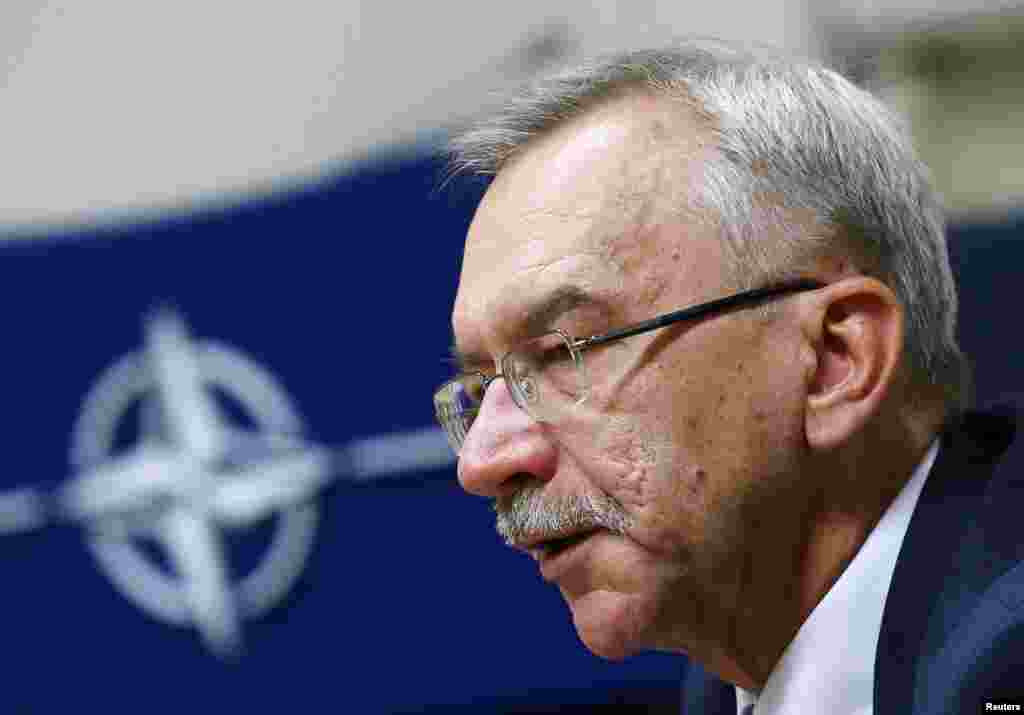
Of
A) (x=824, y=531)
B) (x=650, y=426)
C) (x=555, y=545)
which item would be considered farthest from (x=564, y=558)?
(x=824, y=531)

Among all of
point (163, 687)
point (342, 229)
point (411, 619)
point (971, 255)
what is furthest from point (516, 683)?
point (971, 255)

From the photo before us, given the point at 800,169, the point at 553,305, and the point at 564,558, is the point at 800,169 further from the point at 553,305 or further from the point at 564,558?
the point at 564,558

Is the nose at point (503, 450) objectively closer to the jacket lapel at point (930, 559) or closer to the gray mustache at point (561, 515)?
the gray mustache at point (561, 515)

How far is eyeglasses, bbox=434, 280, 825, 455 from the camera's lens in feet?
3.56

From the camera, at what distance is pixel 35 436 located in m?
2.62

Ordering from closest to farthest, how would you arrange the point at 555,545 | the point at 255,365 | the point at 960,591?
the point at 960,591 < the point at 555,545 < the point at 255,365

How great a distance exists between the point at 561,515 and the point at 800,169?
0.40 m

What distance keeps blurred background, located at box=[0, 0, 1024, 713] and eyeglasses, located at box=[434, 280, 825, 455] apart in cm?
121

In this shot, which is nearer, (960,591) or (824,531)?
(960,591)

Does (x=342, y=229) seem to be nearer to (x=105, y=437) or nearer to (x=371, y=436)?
(x=371, y=436)

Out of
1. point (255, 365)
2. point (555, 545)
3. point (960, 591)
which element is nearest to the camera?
point (960, 591)

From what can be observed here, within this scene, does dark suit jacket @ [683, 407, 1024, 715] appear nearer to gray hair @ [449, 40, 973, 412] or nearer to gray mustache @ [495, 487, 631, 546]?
gray hair @ [449, 40, 973, 412]

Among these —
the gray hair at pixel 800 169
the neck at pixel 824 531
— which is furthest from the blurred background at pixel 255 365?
the neck at pixel 824 531

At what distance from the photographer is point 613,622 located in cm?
109
